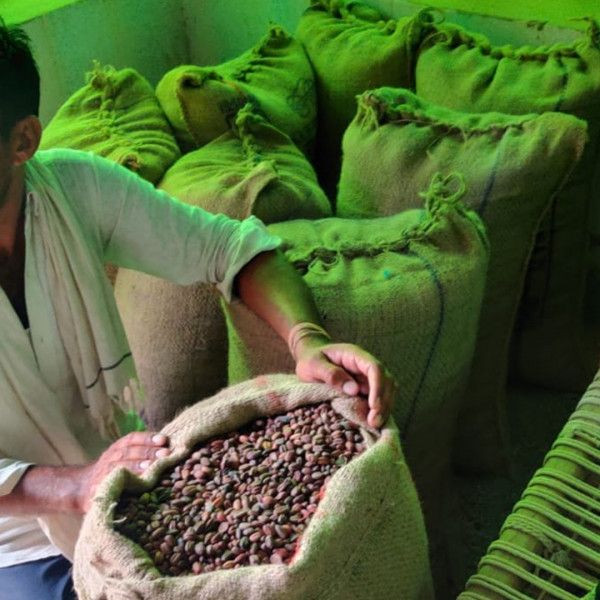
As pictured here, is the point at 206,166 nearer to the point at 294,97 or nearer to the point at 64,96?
the point at 294,97

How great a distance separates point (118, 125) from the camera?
1.41m

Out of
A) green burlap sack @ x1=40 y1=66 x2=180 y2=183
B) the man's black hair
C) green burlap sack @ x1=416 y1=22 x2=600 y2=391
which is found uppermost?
the man's black hair

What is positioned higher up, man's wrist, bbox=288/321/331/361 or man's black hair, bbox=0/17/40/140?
man's black hair, bbox=0/17/40/140

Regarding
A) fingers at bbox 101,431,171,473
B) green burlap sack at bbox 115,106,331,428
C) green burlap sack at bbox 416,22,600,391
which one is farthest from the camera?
green burlap sack at bbox 416,22,600,391

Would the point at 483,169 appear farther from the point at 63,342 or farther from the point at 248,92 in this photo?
the point at 63,342

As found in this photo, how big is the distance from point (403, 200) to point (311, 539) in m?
0.69

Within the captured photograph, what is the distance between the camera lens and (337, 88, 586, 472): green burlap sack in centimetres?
120

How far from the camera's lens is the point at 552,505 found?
2.69 ft

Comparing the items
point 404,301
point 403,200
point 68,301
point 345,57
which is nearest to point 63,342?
point 68,301

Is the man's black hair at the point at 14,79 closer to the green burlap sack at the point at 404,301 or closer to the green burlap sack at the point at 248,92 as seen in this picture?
the green burlap sack at the point at 404,301

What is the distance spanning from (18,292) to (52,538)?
285 millimetres

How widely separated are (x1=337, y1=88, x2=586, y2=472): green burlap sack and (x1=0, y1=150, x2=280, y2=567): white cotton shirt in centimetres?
28

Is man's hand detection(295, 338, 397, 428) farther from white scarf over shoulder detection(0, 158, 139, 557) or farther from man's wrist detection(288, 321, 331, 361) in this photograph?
white scarf over shoulder detection(0, 158, 139, 557)

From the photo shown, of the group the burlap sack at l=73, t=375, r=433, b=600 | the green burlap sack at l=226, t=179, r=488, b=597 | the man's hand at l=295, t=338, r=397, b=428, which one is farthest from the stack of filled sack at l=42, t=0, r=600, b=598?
the burlap sack at l=73, t=375, r=433, b=600
